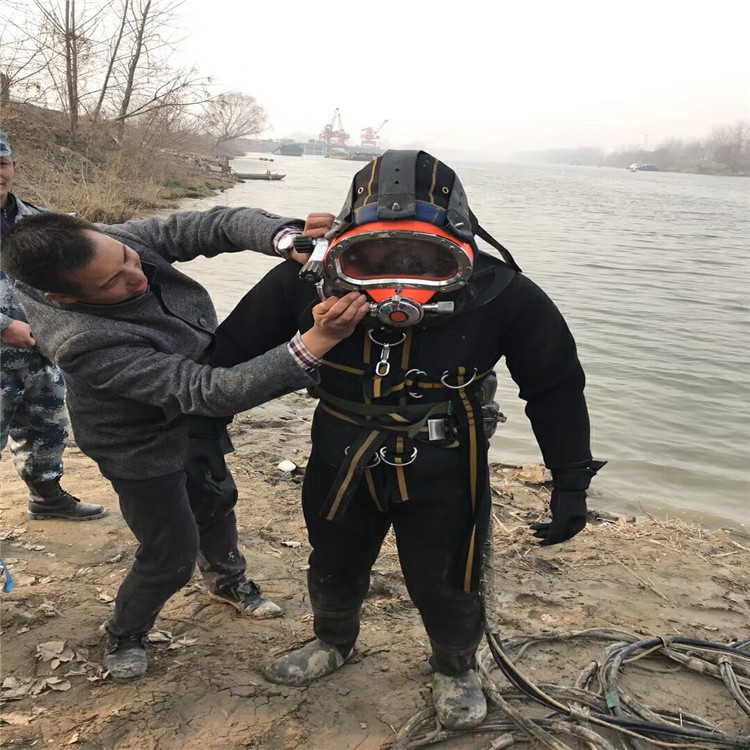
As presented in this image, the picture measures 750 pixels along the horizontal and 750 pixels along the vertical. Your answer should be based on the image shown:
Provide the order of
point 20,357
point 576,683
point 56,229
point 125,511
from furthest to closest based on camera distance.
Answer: point 20,357, point 576,683, point 125,511, point 56,229

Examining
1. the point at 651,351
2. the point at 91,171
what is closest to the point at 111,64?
the point at 91,171

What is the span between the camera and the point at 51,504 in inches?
144

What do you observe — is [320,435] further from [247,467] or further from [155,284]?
[247,467]

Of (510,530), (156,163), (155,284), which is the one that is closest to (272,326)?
(155,284)

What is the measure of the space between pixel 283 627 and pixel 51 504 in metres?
1.60

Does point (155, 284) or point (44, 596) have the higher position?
point (155, 284)

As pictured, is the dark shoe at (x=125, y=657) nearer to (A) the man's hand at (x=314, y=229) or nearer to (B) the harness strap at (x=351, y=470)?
(B) the harness strap at (x=351, y=470)

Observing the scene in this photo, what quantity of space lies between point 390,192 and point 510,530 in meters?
2.71

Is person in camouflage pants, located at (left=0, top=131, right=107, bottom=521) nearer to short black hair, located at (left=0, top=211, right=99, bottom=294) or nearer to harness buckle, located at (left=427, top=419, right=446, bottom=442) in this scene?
short black hair, located at (left=0, top=211, right=99, bottom=294)

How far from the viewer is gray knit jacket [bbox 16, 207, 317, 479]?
2000 millimetres

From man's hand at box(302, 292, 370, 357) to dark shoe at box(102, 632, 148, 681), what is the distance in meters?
1.47

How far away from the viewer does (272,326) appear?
2.32 meters

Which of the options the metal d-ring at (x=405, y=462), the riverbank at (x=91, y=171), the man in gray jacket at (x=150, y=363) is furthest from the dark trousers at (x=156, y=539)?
the riverbank at (x=91, y=171)

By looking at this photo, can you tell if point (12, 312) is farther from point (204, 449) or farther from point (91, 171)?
point (91, 171)
